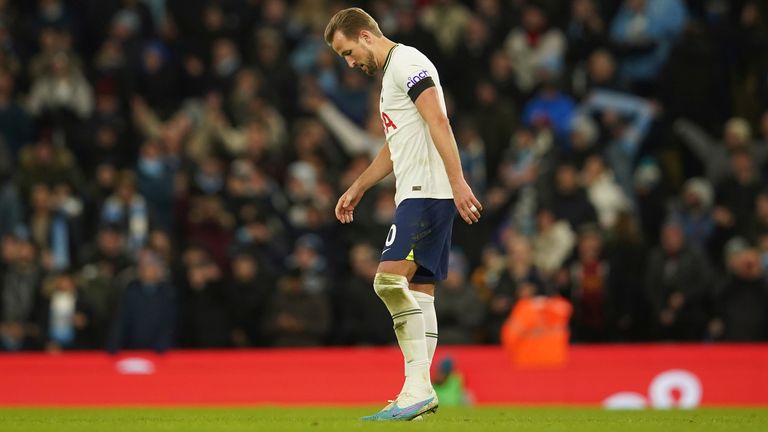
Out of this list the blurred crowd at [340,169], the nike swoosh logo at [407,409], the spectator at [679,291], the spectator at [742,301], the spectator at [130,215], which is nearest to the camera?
the nike swoosh logo at [407,409]

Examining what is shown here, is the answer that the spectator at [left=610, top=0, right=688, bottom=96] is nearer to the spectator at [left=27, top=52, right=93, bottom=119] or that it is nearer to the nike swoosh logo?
the spectator at [left=27, top=52, right=93, bottom=119]

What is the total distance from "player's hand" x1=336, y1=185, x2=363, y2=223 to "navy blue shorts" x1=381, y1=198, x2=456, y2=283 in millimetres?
369

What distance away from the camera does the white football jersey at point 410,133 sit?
873 cm

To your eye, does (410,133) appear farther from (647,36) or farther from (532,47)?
(647,36)

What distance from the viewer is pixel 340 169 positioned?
1883 centimetres

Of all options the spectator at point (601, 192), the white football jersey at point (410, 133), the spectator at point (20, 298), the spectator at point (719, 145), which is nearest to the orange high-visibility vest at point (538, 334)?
the spectator at point (601, 192)

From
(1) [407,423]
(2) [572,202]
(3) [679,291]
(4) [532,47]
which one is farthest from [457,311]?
(1) [407,423]

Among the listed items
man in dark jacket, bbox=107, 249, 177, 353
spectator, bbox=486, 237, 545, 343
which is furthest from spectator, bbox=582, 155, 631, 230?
man in dark jacket, bbox=107, 249, 177, 353

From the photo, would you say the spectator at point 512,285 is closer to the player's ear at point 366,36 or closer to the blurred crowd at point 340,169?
the blurred crowd at point 340,169

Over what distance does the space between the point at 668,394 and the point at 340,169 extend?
5940mm

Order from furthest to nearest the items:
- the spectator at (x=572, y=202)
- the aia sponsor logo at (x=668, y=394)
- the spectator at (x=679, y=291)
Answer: the spectator at (x=572, y=202)
the spectator at (x=679, y=291)
the aia sponsor logo at (x=668, y=394)

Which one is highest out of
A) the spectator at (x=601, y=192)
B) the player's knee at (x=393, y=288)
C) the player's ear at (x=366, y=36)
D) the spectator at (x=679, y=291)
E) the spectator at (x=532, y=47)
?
the spectator at (x=532, y=47)

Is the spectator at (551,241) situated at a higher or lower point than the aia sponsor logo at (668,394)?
higher

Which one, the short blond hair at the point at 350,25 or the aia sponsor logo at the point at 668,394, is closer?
the short blond hair at the point at 350,25
